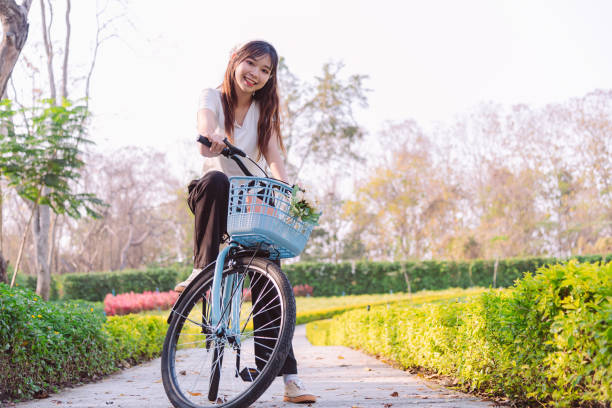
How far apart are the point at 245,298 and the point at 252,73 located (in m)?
1.19

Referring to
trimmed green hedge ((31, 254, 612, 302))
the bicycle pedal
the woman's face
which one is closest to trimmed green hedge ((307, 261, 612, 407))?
the bicycle pedal

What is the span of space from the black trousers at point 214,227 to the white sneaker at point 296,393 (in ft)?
0.20

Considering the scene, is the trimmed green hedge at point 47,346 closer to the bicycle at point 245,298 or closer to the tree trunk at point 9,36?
the bicycle at point 245,298

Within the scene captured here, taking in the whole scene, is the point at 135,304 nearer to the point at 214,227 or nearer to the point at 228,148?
the point at 214,227

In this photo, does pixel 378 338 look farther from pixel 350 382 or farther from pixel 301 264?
pixel 301 264

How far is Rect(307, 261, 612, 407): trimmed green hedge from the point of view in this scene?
2064 millimetres

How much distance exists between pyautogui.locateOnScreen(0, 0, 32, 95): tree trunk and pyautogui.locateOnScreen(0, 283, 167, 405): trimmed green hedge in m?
2.80

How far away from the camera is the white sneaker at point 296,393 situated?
2777 millimetres

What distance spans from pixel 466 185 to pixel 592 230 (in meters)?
Result: 7.05

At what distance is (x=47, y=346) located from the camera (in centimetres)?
357

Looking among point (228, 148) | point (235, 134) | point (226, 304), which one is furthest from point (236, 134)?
point (226, 304)

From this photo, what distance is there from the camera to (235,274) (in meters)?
2.62

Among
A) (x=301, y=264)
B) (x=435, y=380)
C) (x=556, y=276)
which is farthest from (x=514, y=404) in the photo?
(x=301, y=264)

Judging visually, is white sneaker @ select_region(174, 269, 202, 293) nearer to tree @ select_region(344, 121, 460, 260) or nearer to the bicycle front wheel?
the bicycle front wheel
